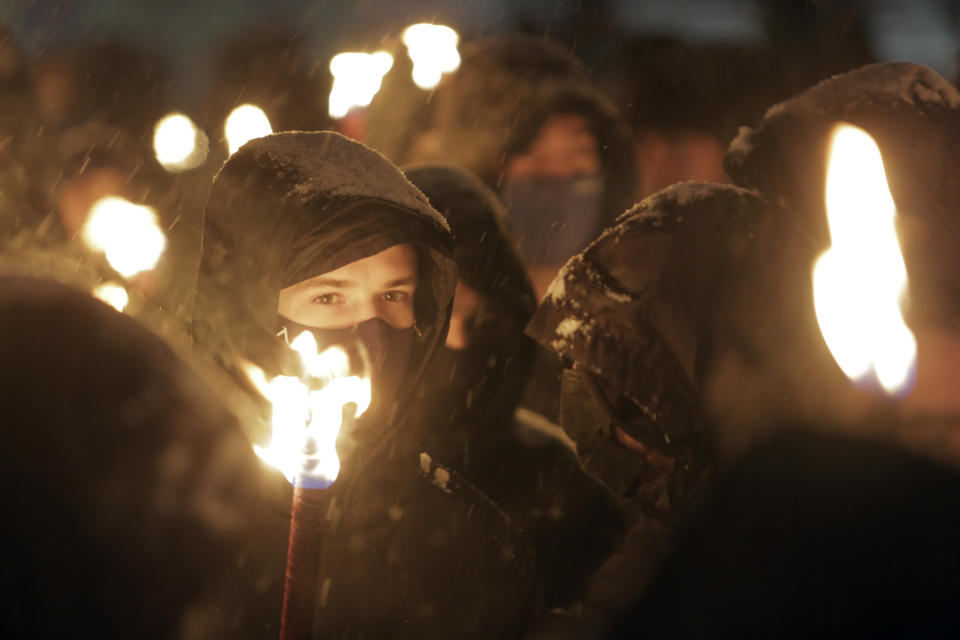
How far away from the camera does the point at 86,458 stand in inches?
46.5

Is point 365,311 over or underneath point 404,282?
underneath

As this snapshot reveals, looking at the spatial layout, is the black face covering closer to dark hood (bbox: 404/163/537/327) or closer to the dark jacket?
dark hood (bbox: 404/163/537/327)

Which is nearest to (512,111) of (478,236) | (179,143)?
(478,236)

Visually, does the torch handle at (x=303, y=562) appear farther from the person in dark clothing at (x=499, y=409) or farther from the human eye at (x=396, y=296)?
the person in dark clothing at (x=499, y=409)

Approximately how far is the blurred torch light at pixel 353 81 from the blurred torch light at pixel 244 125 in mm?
480

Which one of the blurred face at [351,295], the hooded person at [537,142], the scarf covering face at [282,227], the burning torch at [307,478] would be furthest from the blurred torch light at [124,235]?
the burning torch at [307,478]

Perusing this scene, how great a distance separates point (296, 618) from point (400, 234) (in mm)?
1322

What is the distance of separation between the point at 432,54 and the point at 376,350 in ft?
10.5

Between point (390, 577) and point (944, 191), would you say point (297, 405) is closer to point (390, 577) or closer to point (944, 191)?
point (390, 577)

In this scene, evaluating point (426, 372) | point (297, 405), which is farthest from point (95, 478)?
point (426, 372)

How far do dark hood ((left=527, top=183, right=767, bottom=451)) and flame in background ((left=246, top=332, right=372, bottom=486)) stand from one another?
945mm

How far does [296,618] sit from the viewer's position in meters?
1.32

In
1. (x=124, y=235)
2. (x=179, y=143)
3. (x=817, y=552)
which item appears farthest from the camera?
(x=179, y=143)

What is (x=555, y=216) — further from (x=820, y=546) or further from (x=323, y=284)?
(x=820, y=546)
